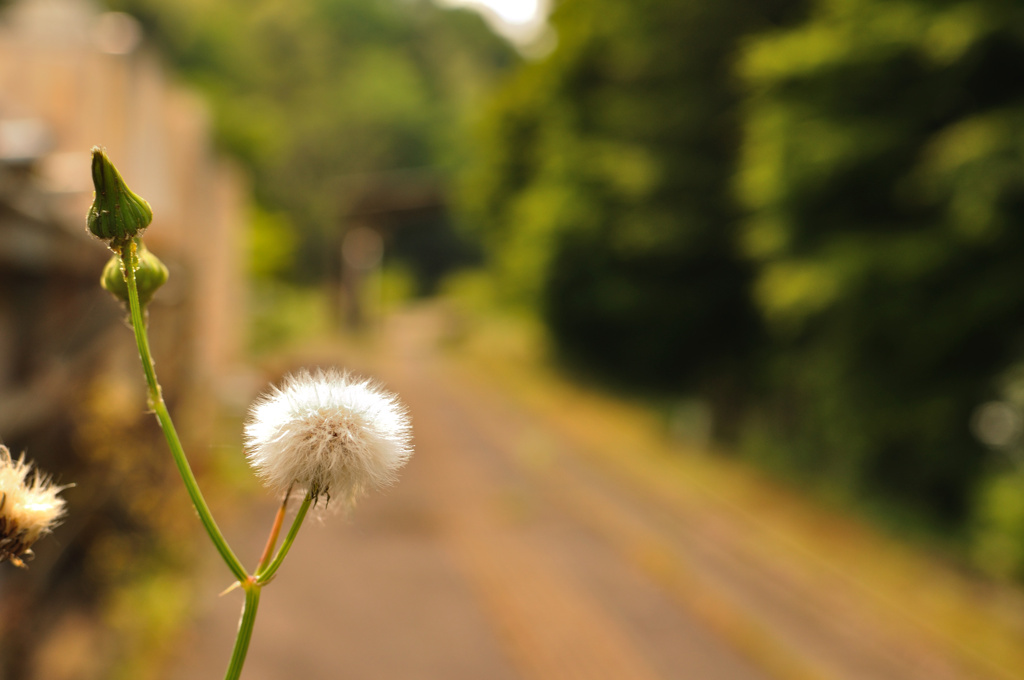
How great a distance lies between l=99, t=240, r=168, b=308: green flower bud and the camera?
405 mm

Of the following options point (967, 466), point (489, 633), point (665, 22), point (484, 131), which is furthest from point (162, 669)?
point (484, 131)

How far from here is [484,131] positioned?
2394 centimetres

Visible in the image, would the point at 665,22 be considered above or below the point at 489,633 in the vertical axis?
above

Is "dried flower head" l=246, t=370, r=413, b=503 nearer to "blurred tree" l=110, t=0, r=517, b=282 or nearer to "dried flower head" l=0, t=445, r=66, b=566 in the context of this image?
"dried flower head" l=0, t=445, r=66, b=566

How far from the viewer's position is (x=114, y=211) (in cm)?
36

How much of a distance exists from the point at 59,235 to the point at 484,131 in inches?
827

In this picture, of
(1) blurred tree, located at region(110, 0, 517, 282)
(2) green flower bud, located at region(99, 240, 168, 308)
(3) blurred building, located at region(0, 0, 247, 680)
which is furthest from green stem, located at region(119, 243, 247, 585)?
(1) blurred tree, located at region(110, 0, 517, 282)

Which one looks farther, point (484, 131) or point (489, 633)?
point (484, 131)

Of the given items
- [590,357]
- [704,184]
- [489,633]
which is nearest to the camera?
[489,633]

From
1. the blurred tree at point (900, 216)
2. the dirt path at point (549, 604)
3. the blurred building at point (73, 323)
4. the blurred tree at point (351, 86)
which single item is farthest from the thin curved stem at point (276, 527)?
the blurred tree at point (351, 86)

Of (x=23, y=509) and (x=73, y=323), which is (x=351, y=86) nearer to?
(x=73, y=323)

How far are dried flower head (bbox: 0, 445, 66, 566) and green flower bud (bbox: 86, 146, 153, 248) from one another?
131 millimetres

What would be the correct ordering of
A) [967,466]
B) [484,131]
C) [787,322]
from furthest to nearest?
[484,131] < [787,322] < [967,466]

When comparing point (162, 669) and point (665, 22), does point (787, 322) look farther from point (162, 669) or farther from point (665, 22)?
point (162, 669)
